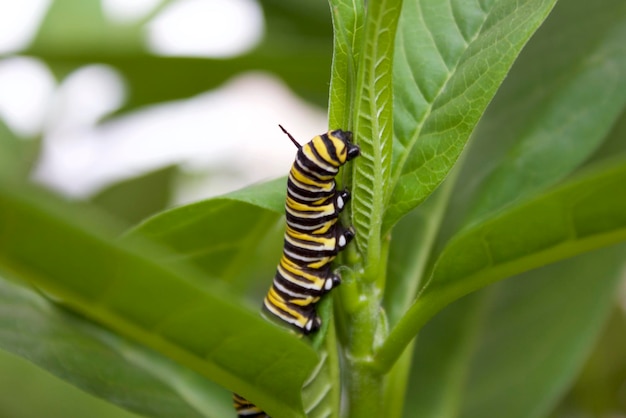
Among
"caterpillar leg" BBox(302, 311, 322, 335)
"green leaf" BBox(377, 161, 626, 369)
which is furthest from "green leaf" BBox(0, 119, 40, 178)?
"green leaf" BBox(377, 161, 626, 369)

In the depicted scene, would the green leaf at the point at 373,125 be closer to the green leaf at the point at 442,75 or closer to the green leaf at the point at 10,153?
the green leaf at the point at 442,75

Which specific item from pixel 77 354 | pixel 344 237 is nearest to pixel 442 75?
pixel 344 237

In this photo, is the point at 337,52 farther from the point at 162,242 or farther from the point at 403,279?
the point at 403,279

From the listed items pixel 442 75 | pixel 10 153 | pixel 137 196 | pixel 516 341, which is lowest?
pixel 516 341

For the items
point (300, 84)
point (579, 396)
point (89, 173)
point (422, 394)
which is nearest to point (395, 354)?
point (422, 394)

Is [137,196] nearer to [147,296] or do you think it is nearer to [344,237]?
[344,237]

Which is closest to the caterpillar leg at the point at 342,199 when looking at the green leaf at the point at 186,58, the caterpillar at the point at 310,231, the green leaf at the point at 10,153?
the caterpillar at the point at 310,231
